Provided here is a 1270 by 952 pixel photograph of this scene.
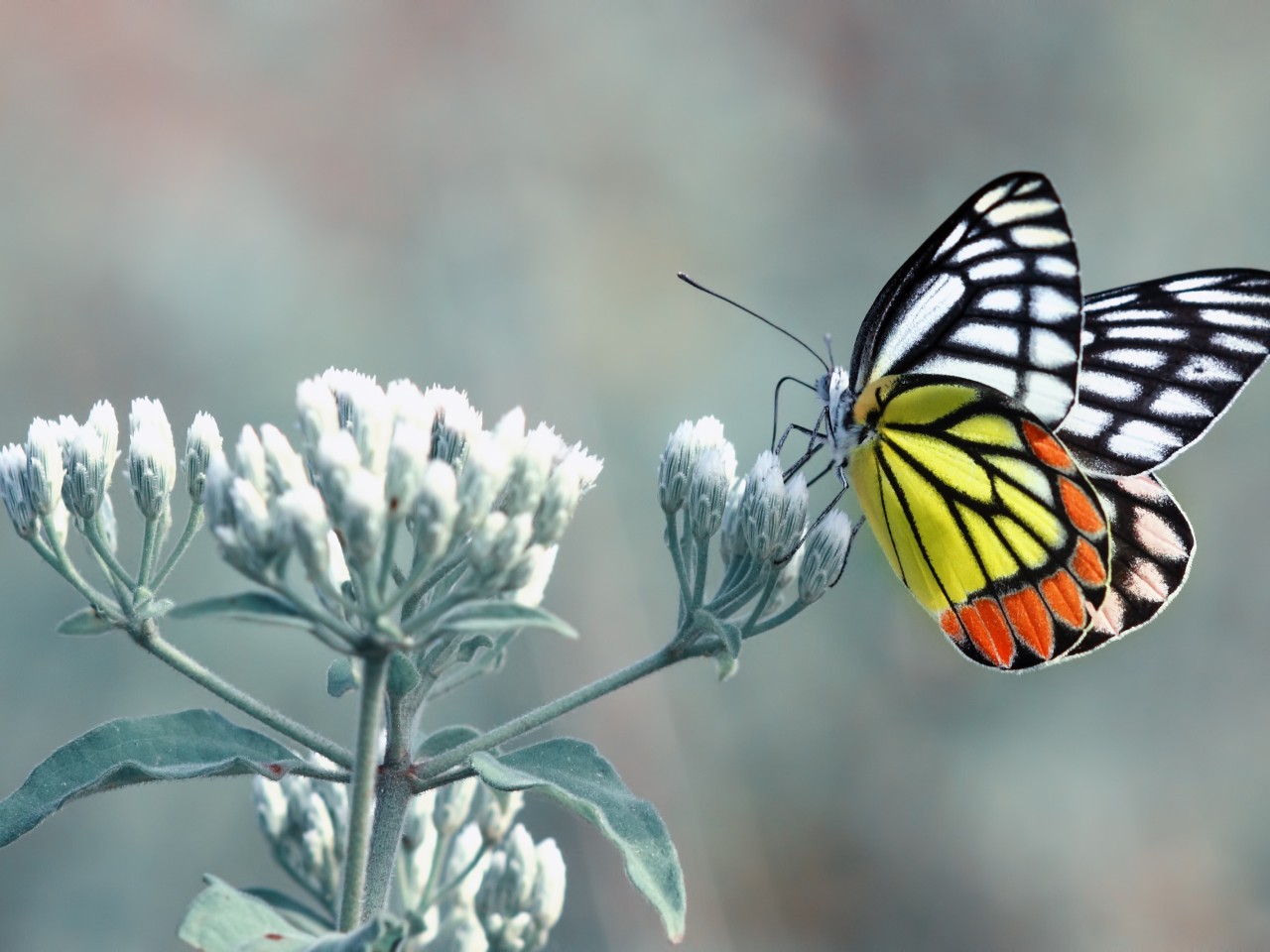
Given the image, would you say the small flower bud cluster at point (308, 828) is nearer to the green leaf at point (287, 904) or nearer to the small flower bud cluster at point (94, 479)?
the green leaf at point (287, 904)

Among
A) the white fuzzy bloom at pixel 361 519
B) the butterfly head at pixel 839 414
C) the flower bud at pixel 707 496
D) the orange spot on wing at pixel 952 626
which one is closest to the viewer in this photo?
the white fuzzy bloom at pixel 361 519

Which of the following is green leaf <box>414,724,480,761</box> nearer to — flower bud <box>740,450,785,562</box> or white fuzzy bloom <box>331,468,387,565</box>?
white fuzzy bloom <box>331,468,387,565</box>

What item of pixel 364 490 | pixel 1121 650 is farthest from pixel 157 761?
pixel 1121 650

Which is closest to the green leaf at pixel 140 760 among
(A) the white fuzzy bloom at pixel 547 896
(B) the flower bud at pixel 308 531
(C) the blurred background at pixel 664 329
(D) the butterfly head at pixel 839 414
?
(B) the flower bud at pixel 308 531

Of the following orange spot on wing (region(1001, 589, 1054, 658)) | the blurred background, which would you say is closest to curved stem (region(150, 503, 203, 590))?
orange spot on wing (region(1001, 589, 1054, 658))

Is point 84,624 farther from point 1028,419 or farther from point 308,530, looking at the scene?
point 1028,419

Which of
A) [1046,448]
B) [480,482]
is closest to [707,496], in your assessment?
[480,482]
